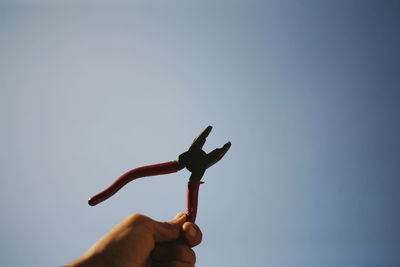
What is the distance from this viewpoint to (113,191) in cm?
179

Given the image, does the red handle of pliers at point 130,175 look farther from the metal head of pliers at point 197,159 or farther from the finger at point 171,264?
the finger at point 171,264

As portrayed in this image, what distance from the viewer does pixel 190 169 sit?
77.4 inches

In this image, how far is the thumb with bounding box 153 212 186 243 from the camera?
173cm

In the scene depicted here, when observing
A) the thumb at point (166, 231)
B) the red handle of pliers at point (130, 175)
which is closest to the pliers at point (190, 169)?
the red handle of pliers at point (130, 175)

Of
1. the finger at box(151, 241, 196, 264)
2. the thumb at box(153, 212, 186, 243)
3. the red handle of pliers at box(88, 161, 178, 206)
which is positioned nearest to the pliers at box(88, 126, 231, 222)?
the red handle of pliers at box(88, 161, 178, 206)

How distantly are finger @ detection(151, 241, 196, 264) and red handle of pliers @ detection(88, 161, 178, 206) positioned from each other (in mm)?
496

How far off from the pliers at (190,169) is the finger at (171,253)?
0.67ft

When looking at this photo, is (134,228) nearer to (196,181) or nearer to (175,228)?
(175,228)

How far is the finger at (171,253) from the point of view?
1729mm

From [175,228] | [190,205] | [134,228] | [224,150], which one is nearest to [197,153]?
[224,150]

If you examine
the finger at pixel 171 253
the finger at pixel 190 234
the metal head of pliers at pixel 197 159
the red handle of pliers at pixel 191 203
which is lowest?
the finger at pixel 171 253

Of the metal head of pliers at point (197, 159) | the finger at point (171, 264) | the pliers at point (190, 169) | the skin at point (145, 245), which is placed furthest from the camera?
the metal head of pliers at point (197, 159)

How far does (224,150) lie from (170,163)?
0.44m

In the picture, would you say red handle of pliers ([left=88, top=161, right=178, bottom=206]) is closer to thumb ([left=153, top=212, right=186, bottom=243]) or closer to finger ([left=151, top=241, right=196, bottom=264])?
thumb ([left=153, top=212, right=186, bottom=243])
